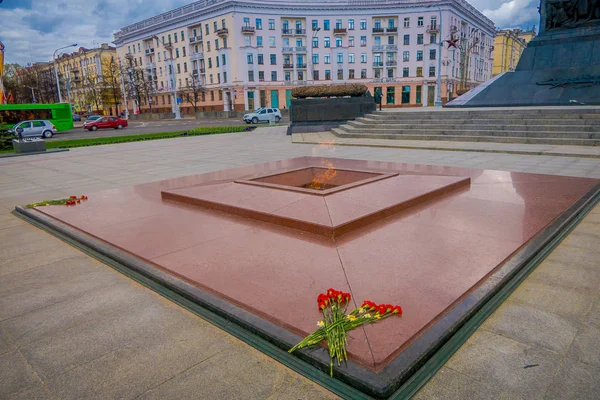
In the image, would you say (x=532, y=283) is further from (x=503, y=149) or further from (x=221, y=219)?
(x=503, y=149)

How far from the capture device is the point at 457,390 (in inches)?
93.8

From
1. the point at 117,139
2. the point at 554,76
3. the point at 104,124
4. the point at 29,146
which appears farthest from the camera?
the point at 104,124

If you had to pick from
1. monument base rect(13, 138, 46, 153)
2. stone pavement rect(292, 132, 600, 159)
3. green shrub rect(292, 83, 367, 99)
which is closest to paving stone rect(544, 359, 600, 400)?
stone pavement rect(292, 132, 600, 159)

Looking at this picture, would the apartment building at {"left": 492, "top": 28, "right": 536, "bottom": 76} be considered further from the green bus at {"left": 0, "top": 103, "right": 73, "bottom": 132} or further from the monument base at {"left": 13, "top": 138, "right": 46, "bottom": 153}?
the monument base at {"left": 13, "top": 138, "right": 46, "bottom": 153}

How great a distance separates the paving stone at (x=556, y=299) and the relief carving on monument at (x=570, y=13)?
71.7ft

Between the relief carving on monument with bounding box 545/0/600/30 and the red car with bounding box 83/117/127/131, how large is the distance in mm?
38581

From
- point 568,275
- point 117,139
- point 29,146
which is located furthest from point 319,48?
point 568,275

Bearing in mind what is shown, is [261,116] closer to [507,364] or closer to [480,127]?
[480,127]

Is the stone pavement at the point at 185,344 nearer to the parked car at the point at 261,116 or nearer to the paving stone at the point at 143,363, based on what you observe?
the paving stone at the point at 143,363

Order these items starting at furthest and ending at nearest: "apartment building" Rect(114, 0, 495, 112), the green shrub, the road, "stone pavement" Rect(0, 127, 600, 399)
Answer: "apartment building" Rect(114, 0, 495, 112)
the road
the green shrub
"stone pavement" Rect(0, 127, 600, 399)

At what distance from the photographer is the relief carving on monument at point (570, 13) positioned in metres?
19.3

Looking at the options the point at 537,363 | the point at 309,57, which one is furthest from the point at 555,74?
the point at 309,57

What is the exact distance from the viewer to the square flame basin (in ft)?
10.9

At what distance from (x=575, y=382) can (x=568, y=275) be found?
1837 mm
